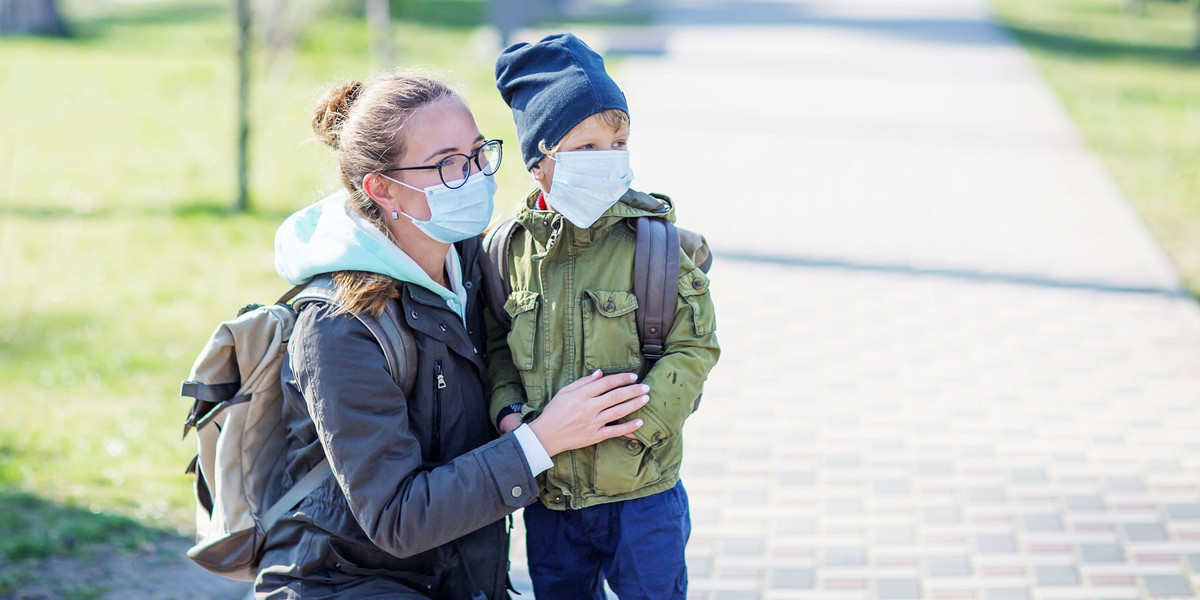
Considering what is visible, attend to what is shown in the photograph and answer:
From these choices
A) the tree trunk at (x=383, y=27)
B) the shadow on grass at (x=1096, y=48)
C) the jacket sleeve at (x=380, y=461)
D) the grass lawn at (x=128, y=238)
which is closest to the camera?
the jacket sleeve at (x=380, y=461)

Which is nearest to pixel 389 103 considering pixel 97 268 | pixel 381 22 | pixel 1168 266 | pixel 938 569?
pixel 938 569

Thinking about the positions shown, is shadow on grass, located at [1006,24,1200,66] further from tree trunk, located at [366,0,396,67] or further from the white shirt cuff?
the white shirt cuff

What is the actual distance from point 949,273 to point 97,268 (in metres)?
5.54

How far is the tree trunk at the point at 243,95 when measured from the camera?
8352mm

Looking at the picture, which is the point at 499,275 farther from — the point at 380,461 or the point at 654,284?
the point at 380,461

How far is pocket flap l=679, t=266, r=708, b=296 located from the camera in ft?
7.95

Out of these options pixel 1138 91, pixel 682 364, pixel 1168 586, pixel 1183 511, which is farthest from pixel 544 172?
pixel 1138 91

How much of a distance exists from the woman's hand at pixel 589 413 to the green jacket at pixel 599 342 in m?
0.05

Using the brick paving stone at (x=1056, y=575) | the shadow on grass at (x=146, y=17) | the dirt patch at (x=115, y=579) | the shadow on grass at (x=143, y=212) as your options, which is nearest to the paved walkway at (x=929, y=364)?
the brick paving stone at (x=1056, y=575)

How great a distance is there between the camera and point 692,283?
8.02 feet

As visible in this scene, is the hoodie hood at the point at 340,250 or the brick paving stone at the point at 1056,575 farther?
the brick paving stone at the point at 1056,575

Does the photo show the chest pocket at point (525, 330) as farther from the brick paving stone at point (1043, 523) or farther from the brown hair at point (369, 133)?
the brick paving stone at point (1043, 523)

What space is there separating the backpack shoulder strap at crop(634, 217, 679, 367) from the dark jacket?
1.21 ft

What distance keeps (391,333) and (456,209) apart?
304mm
